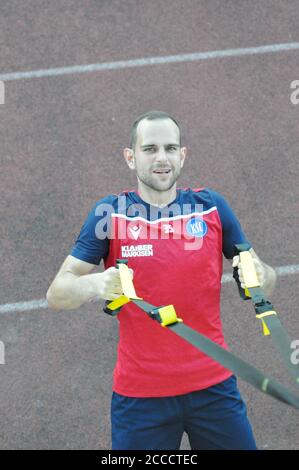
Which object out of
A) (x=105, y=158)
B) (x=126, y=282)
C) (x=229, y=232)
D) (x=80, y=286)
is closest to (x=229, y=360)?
(x=126, y=282)

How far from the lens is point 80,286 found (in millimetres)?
3531

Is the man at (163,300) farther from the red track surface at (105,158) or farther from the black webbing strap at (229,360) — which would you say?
the red track surface at (105,158)

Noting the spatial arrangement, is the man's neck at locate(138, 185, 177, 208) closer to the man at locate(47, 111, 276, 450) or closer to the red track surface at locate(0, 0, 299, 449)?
the man at locate(47, 111, 276, 450)

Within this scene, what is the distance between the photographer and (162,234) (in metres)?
3.69

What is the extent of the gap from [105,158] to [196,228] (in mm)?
2633

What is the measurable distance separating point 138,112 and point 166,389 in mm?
3334

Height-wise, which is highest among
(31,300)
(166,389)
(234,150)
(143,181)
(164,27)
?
(164,27)

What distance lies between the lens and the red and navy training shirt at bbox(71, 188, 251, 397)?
3.57m

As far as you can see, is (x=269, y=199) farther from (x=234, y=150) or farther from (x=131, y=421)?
(x=131, y=421)

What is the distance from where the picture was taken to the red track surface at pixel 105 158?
534 cm

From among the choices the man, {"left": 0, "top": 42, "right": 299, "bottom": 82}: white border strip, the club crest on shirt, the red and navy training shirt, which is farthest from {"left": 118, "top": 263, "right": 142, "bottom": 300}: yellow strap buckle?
{"left": 0, "top": 42, "right": 299, "bottom": 82}: white border strip

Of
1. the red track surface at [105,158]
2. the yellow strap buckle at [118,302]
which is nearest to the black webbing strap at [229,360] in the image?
the yellow strap buckle at [118,302]
